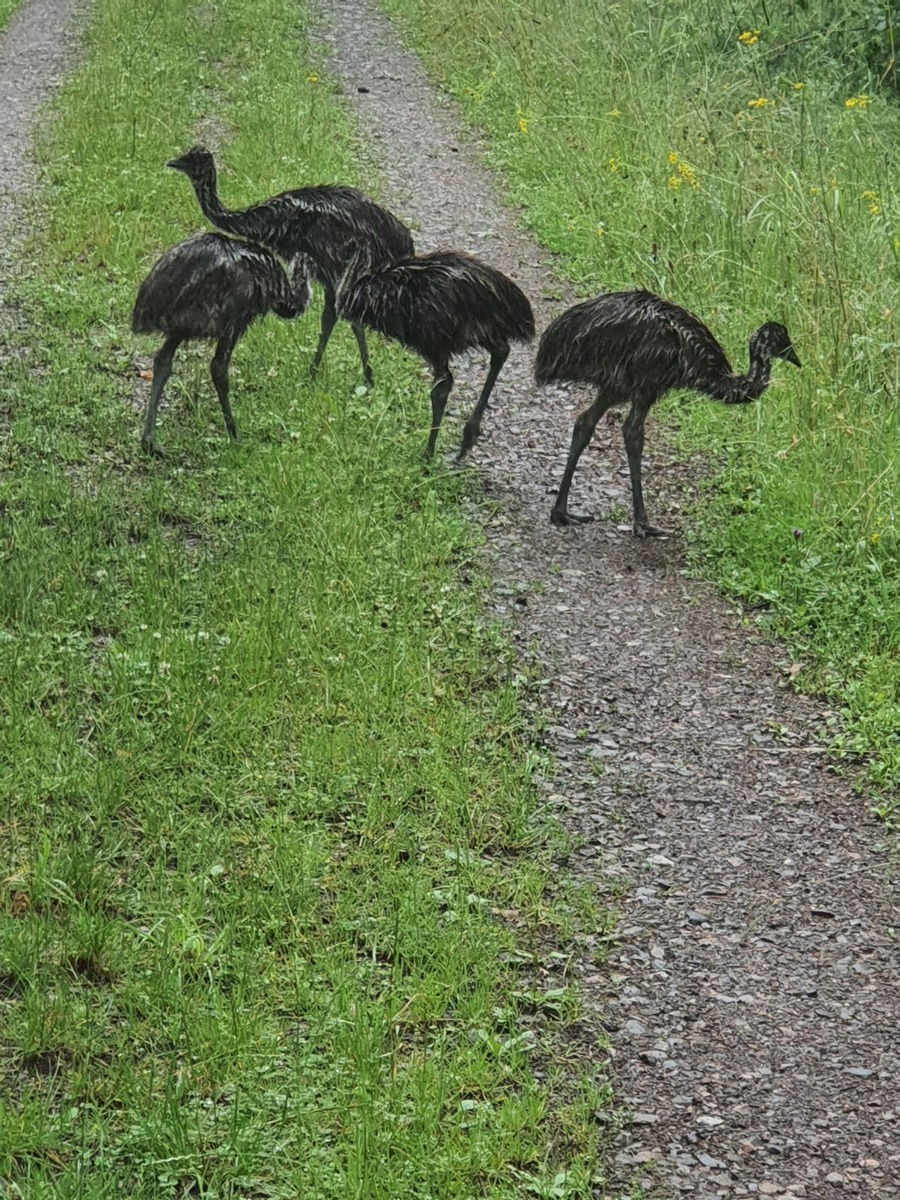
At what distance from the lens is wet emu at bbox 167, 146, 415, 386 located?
890cm

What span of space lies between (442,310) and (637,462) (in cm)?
130

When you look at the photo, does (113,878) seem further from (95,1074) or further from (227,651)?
(227,651)

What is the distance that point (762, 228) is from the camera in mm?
10156

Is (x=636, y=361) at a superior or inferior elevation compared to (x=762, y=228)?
inferior

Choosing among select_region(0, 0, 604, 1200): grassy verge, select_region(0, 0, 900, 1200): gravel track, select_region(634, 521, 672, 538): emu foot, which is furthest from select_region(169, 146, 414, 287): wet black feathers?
select_region(634, 521, 672, 538): emu foot

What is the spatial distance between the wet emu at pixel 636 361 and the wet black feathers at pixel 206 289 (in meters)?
1.61

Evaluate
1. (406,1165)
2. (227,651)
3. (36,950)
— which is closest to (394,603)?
(227,651)

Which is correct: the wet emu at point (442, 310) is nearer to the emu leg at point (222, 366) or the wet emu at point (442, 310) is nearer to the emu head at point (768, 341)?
the emu leg at point (222, 366)

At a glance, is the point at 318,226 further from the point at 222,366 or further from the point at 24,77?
the point at 24,77

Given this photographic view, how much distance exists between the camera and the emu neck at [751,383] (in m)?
7.71

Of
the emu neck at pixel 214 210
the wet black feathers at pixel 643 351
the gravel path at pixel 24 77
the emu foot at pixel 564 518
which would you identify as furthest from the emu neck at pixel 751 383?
the gravel path at pixel 24 77

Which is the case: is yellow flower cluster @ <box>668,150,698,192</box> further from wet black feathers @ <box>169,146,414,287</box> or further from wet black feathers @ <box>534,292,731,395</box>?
wet black feathers @ <box>534,292,731,395</box>

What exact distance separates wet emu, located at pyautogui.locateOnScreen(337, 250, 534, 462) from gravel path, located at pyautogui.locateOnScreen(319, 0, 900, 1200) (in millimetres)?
658

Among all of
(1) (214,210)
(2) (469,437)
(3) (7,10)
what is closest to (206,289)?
(1) (214,210)
